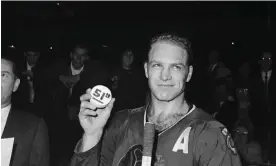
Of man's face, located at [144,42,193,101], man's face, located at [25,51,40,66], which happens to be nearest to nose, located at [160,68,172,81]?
man's face, located at [144,42,193,101]

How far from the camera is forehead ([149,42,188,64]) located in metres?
1.51

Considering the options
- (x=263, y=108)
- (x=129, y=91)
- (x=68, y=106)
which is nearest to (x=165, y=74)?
(x=129, y=91)

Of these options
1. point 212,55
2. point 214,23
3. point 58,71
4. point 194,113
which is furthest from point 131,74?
point 194,113

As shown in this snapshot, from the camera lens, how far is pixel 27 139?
1.93 meters

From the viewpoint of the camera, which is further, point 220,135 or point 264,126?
point 264,126

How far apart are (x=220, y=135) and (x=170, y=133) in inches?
8.8

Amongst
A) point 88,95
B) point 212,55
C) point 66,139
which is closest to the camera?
point 88,95

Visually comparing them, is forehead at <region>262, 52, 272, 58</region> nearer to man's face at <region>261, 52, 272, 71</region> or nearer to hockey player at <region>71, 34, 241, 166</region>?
man's face at <region>261, 52, 272, 71</region>

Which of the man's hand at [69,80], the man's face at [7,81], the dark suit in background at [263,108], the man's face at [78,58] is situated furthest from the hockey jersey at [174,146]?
the dark suit in background at [263,108]

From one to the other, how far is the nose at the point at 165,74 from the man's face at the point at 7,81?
1.03m

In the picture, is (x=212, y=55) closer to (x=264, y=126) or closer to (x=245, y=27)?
(x=245, y=27)

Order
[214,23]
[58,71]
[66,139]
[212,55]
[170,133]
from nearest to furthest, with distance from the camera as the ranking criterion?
[170,133], [66,139], [58,71], [212,55], [214,23]

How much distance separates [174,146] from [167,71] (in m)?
0.33

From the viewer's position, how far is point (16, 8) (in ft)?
15.4
